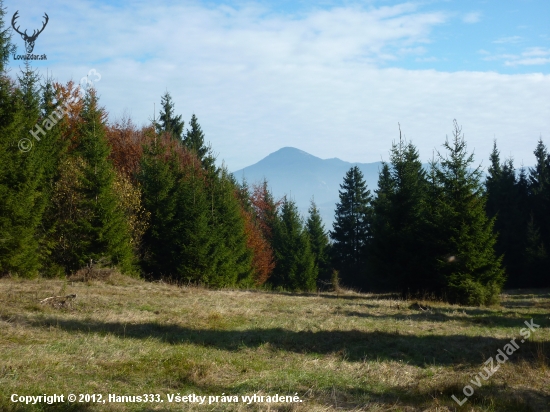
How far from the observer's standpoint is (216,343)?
1026 cm

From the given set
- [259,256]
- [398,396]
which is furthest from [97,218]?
[259,256]

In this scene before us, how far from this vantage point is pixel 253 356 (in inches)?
369

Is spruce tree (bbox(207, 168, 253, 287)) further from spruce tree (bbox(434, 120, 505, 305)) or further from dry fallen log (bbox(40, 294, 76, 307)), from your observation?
dry fallen log (bbox(40, 294, 76, 307))

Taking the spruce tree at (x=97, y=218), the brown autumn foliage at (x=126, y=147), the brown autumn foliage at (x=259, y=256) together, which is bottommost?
the brown autumn foliage at (x=259, y=256)

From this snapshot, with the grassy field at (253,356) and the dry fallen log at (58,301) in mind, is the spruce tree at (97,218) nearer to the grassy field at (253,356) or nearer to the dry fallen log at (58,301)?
the grassy field at (253,356)

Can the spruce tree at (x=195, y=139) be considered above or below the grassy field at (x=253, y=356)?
above

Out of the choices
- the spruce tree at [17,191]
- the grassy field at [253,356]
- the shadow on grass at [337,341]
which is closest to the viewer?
the grassy field at [253,356]

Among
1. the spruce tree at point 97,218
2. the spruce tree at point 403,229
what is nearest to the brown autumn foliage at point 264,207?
the spruce tree at point 403,229

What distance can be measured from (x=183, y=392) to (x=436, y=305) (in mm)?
15274

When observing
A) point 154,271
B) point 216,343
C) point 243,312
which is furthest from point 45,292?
point 154,271

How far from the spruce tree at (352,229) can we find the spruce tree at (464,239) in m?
34.1

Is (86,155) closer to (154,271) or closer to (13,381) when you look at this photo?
(154,271)

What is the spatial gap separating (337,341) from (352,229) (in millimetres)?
52444

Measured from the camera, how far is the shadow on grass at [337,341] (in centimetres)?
1002
